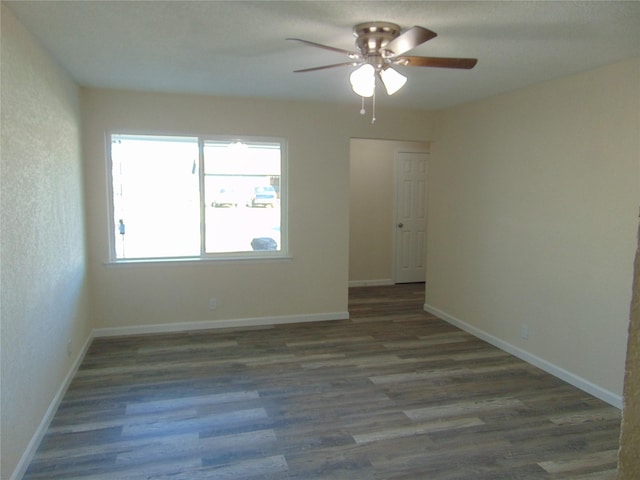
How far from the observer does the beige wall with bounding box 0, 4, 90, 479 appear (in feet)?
7.32

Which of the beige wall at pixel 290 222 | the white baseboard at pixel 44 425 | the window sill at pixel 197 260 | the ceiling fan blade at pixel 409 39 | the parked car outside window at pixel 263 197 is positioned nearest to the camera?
the ceiling fan blade at pixel 409 39

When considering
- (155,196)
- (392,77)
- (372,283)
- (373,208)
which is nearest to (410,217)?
(373,208)

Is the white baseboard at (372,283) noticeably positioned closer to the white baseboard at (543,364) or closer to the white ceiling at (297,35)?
the white baseboard at (543,364)

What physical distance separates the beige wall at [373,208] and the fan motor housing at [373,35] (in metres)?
4.22

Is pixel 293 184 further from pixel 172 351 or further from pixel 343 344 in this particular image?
pixel 172 351

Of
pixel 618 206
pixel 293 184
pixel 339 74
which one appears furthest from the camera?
pixel 293 184

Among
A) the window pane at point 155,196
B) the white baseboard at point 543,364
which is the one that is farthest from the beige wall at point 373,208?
the window pane at point 155,196

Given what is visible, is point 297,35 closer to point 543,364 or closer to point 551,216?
point 551,216

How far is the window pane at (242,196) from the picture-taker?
4840 mm

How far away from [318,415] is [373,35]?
2.46 m

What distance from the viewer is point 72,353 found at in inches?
142

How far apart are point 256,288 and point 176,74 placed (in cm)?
239

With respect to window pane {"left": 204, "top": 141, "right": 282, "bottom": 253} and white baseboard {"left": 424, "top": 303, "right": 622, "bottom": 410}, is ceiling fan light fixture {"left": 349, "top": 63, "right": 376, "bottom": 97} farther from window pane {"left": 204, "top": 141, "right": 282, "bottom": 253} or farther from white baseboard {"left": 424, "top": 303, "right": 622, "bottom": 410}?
white baseboard {"left": 424, "top": 303, "right": 622, "bottom": 410}

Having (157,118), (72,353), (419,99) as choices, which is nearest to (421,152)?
(419,99)
